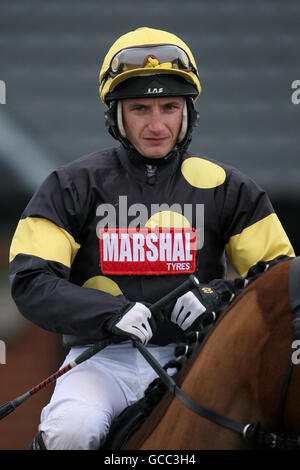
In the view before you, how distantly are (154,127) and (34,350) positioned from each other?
74.3 inches

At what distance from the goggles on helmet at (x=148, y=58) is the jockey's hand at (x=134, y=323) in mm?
875

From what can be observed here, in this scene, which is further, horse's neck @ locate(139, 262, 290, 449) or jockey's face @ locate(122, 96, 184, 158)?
jockey's face @ locate(122, 96, 184, 158)

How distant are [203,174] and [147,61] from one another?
43 cm

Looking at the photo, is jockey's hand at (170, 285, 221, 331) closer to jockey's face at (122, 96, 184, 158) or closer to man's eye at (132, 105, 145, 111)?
jockey's face at (122, 96, 184, 158)

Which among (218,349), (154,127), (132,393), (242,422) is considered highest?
(154,127)

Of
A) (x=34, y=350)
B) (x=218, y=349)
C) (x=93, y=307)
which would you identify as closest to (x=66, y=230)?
(x=93, y=307)

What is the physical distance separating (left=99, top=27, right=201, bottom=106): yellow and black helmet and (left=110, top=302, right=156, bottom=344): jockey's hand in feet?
2.69

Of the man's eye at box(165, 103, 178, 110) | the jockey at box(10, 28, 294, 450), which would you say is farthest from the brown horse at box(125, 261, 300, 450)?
the man's eye at box(165, 103, 178, 110)

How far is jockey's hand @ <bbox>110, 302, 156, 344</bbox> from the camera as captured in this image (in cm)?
217

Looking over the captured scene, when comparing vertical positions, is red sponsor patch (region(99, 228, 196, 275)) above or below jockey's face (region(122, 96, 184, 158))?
below

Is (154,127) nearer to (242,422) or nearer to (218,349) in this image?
(218,349)

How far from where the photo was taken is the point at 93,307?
2262mm

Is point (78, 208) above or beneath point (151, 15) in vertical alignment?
beneath

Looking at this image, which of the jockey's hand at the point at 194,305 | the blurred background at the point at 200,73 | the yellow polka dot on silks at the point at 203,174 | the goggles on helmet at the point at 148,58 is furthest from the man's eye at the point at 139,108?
the blurred background at the point at 200,73
